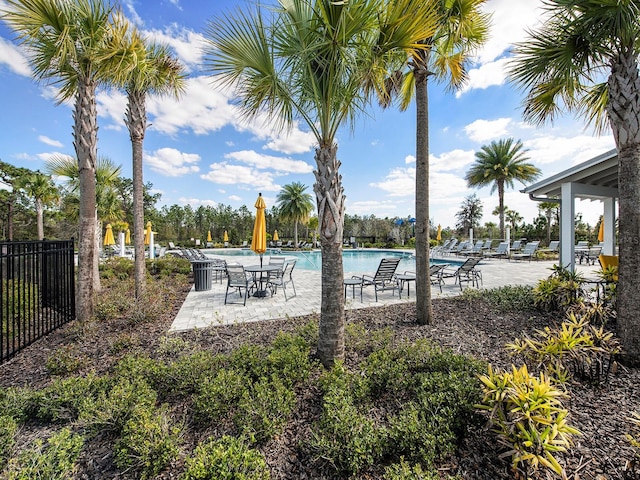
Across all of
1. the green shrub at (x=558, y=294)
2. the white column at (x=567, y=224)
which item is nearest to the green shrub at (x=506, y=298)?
the green shrub at (x=558, y=294)

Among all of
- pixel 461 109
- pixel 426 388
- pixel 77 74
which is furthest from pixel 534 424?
pixel 461 109

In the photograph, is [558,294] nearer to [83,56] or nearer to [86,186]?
[86,186]

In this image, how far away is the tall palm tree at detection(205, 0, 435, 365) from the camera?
294cm

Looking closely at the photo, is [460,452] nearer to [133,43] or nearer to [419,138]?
[419,138]

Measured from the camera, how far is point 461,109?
9453mm

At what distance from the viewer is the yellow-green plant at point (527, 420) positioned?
6.26 ft

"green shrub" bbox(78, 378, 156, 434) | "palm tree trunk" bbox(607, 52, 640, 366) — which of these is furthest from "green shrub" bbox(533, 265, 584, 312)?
"green shrub" bbox(78, 378, 156, 434)

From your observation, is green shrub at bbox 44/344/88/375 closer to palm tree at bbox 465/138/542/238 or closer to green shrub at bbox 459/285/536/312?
green shrub at bbox 459/285/536/312

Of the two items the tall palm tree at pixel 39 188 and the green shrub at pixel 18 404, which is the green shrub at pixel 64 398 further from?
the tall palm tree at pixel 39 188

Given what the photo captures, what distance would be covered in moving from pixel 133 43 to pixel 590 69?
794 cm

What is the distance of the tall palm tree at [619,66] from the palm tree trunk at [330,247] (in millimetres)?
Answer: 3870

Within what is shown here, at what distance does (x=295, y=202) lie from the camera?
3191 cm

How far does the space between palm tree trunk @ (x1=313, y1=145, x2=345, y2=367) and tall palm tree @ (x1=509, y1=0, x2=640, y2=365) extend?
3870mm

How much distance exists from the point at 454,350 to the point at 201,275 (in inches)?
296
